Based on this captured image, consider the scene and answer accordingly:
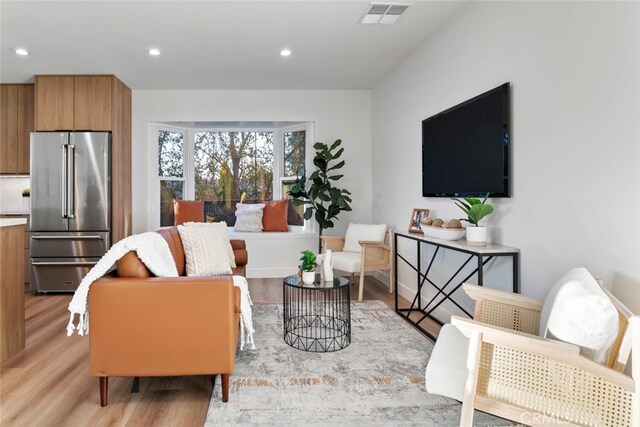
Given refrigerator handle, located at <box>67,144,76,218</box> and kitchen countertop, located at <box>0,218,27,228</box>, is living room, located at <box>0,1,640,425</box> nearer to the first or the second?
refrigerator handle, located at <box>67,144,76,218</box>

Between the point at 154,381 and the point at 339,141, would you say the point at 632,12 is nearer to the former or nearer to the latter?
the point at 154,381

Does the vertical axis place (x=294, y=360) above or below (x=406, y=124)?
below

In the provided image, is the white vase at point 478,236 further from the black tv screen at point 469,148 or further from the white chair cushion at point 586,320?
the white chair cushion at point 586,320

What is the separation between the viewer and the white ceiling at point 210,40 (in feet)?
9.90

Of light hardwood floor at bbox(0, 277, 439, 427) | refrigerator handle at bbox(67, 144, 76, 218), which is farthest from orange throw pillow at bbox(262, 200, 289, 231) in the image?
light hardwood floor at bbox(0, 277, 439, 427)

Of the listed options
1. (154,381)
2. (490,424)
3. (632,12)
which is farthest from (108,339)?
(632,12)

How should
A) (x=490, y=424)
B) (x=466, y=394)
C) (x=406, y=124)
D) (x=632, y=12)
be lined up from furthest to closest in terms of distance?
(x=406, y=124), (x=490, y=424), (x=632, y=12), (x=466, y=394)

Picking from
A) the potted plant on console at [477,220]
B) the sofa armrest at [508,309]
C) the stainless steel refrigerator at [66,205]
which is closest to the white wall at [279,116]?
the stainless steel refrigerator at [66,205]

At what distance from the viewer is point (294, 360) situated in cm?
255

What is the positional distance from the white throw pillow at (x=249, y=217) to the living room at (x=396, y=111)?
19.1 inches

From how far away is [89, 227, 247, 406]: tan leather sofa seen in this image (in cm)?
193

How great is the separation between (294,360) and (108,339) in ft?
3.78

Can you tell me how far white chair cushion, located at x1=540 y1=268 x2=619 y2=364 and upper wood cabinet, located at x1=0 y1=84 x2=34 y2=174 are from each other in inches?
236

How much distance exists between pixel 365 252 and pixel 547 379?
293 centimetres
